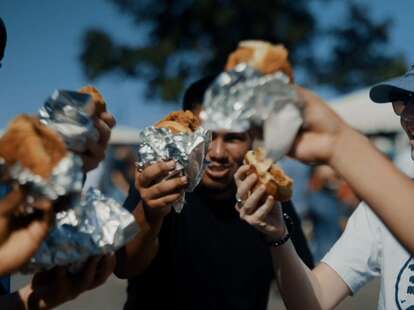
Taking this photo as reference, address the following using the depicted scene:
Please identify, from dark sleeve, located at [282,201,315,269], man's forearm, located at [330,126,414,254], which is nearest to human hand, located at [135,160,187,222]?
man's forearm, located at [330,126,414,254]

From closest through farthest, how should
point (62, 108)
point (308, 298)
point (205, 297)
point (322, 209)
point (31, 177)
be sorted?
1. point (31, 177)
2. point (62, 108)
3. point (308, 298)
4. point (205, 297)
5. point (322, 209)

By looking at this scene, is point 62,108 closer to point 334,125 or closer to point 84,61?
point 334,125

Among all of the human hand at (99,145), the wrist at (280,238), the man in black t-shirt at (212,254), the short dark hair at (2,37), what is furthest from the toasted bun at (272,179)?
the short dark hair at (2,37)

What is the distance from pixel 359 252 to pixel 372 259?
5 centimetres

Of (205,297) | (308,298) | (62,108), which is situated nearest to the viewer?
(62,108)

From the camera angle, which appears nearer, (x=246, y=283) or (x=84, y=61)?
(x=246, y=283)

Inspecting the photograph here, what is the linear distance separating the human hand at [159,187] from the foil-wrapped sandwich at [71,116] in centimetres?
49

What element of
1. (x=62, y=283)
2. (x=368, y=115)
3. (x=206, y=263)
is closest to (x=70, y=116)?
(x=62, y=283)

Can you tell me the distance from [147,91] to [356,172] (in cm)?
1787

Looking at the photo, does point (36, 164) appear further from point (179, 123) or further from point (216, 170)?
point (216, 170)

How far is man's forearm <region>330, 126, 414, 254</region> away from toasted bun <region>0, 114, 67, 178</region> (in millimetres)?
574

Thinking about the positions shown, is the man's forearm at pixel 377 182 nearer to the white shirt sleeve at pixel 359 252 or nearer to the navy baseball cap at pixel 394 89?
the navy baseball cap at pixel 394 89

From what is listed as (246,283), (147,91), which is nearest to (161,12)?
(147,91)

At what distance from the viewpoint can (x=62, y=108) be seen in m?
1.47
